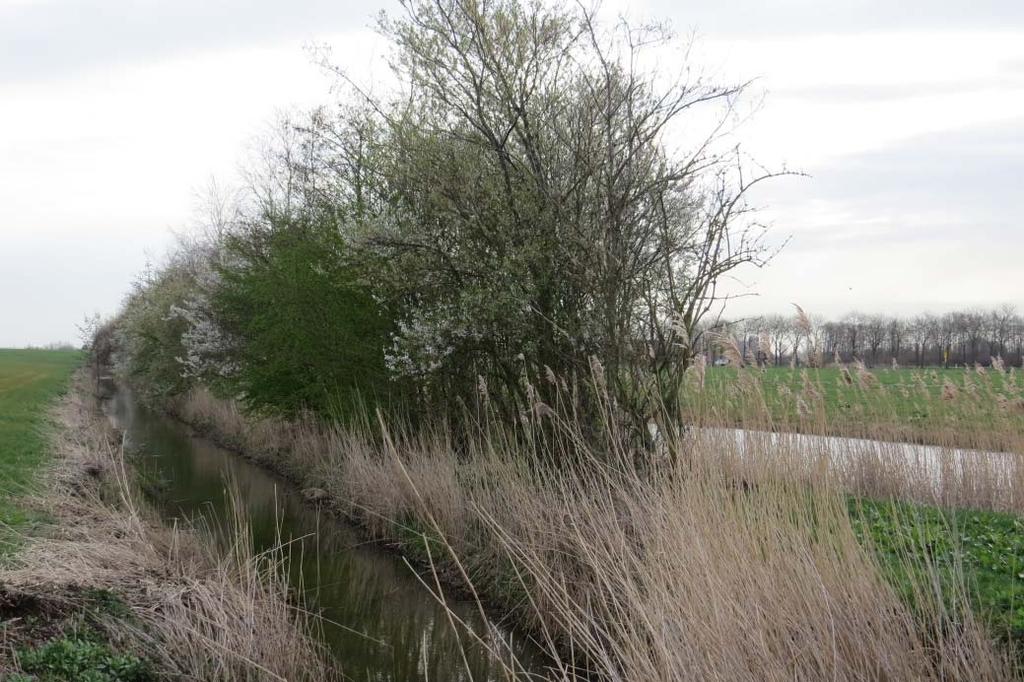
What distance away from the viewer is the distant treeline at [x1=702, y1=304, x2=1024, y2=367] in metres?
6.02

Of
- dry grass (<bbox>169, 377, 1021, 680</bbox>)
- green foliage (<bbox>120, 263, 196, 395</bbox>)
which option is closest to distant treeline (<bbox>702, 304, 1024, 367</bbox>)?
dry grass (<bbox>169, 377, 1021, 680</bbox>)

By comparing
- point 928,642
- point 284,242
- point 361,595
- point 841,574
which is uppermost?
point 284,242

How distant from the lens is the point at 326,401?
1495 cm

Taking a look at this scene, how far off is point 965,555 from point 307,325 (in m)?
10.7

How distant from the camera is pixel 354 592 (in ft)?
30.3

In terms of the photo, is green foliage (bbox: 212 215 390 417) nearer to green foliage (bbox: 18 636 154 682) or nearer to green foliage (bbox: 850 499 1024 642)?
green foliage (bbox: 18 636 154 682)

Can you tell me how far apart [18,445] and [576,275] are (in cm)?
1030

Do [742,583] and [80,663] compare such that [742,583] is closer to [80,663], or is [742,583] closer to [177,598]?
[80,663]

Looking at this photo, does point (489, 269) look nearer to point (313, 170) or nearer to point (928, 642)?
point (928, 642)

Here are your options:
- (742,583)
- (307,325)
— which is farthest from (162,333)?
(742,583)

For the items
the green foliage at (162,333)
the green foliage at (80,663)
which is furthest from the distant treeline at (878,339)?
the green foliage at (162,333)


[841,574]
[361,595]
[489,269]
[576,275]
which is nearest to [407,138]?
[489,269]

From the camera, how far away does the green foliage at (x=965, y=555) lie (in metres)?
4.38

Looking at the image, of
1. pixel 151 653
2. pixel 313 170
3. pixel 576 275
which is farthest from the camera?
pixel 313 170
